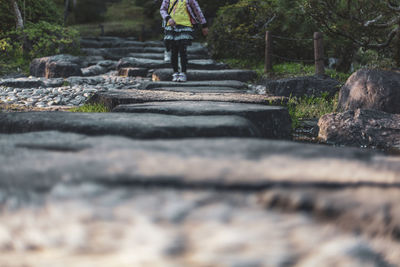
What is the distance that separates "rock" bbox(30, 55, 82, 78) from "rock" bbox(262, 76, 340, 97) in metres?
3.52

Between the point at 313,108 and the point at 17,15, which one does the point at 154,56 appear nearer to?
the point at 17,15

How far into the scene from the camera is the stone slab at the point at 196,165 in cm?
66

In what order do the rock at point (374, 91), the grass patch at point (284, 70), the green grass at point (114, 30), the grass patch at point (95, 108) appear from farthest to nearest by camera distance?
1. the green grass at point (114, 30)
2. the grass patch at point (284, 70)
3. the rock at point (374, 91)
4. the grass patch at point (95, 108)

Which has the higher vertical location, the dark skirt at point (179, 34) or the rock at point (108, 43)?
the rock at point (108, 43)

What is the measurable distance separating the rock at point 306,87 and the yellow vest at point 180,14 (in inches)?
53.2

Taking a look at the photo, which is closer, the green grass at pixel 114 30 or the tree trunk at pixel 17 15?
the tree trunk at pixel 17 15

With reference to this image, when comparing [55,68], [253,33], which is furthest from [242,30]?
[55,68]

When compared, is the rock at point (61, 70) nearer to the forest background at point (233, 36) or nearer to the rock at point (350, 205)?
the forest background at point (233, 36)

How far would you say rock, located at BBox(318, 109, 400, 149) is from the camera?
252 cm

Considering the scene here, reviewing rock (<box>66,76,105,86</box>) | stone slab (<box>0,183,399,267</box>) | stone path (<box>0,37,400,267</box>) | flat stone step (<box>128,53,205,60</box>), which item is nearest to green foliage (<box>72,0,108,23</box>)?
flat stone step (<box>128,53,205,60</box>)

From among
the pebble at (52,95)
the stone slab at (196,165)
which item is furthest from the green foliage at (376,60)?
the stone slab at (196,165)

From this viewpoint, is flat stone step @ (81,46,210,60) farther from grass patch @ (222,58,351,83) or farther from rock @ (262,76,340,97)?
rock @ (262,76,340,97)

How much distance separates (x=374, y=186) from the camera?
67cm

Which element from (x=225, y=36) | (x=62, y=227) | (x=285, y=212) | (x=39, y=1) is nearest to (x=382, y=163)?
(x=285, y=212)
